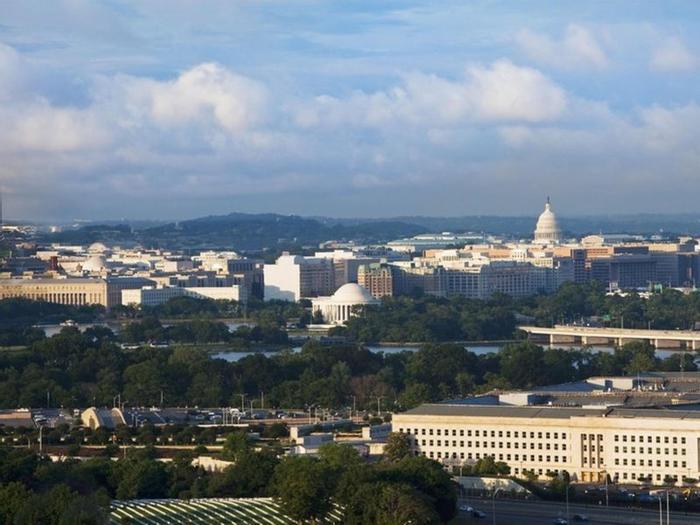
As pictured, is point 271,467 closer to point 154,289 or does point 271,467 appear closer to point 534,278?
point 154,289

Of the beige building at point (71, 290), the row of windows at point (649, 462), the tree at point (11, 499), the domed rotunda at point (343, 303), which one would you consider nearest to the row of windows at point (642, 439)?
the row of windows at point (649, 462)

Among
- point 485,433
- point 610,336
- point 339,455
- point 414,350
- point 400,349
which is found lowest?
point 400,349

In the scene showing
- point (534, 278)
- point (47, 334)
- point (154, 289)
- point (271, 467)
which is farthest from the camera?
point (534, 278)

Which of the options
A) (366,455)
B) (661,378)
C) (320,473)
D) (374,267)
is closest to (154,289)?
(374,267)

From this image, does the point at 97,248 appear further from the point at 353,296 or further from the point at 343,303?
the point at 343,303

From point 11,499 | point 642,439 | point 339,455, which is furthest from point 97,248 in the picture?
point 11,499

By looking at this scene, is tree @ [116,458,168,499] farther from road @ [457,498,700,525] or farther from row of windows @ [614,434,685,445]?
row of windows @ [614,434,685,445]

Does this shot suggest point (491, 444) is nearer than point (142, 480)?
No
